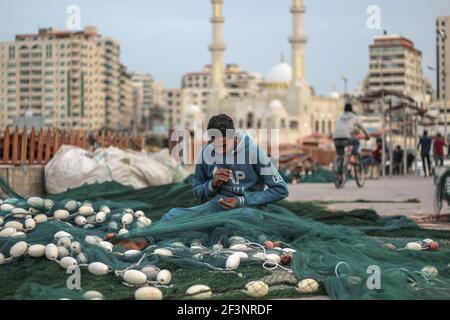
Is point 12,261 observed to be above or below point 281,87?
below

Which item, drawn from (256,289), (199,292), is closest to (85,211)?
(199,292)

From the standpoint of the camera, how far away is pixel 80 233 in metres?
5.86

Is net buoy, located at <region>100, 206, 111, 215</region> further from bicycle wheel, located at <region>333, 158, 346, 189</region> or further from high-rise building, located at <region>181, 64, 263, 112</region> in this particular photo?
high-rise building, located at <region>181, 64, 263, 112</region>

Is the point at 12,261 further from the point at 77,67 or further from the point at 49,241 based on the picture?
the point at 77,67

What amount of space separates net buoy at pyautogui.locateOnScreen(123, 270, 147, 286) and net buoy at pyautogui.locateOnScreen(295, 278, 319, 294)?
2.70 ft

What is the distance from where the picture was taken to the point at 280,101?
4168 inches

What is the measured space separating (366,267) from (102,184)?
7.34 m

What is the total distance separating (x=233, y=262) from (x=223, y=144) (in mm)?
1493

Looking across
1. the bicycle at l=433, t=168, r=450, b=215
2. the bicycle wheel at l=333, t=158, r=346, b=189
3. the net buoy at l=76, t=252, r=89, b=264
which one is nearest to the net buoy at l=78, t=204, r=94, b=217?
the net buoy at l=76, t=252, r=89, b=264

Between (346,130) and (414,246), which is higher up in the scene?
(346,130)

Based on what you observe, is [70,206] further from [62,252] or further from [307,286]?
[307,286]

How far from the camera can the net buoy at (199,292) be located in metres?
4.37

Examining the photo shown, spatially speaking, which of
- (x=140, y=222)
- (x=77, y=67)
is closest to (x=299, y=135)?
(x=77, y=67)
